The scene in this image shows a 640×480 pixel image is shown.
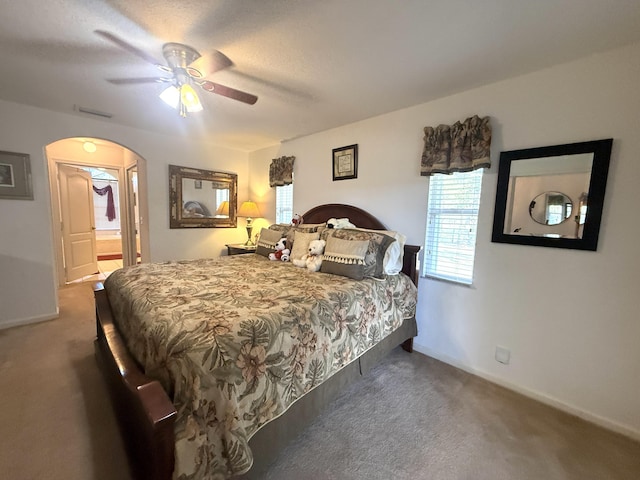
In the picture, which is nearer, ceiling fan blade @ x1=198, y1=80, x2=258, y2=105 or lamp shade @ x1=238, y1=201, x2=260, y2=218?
ceiling fan blade @ x1=198, y1=80, x2=258, y2=105

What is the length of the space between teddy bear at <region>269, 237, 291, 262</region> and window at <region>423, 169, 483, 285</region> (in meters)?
1.42

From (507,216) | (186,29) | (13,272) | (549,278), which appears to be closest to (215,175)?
(13,272)

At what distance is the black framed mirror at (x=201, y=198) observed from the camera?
3.90 meters

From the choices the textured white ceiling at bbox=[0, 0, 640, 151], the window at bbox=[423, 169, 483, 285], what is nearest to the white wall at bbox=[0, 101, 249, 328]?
the textured white ceiling at bbox=[0, 0, 640, 151]

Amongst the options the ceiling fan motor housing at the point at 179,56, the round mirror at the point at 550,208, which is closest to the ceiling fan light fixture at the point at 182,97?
the ceiling fan motor housing at the point at 179,56

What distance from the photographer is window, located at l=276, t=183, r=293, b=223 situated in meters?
4.00

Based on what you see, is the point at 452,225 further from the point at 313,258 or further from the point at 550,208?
the point at 313,258

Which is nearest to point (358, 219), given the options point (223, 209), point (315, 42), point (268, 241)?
point (268, 241)

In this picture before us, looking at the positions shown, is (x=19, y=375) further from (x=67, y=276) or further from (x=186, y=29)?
(x=67, y=276)

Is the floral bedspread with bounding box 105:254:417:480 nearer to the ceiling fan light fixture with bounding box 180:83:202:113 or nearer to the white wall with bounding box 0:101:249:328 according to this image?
the ceiling fan light fixture with bounding box 180:83:202:113

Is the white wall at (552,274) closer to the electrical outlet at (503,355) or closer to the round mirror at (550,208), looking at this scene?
the electrical outlet at (503,355)

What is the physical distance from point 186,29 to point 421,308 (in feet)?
9.15

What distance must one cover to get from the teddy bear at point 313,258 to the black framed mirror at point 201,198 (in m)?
2.23

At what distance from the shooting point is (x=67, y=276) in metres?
4.53
